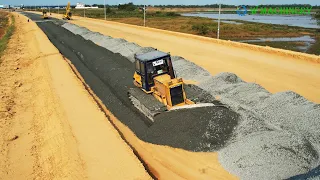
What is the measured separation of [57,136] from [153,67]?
15.8ft

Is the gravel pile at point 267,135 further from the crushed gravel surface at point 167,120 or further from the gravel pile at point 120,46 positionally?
the gravel pile at point 120,46

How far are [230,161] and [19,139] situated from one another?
27.4 feet

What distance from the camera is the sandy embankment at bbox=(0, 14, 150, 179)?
902 cm

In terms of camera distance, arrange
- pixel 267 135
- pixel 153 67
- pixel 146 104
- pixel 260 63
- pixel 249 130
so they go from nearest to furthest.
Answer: pixel 267 135, pixel 249 130, pixel 146 104, pixel 153 67, pixel 260 63

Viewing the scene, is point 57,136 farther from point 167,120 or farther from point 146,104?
point 167,120

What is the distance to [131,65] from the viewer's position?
2202 cm

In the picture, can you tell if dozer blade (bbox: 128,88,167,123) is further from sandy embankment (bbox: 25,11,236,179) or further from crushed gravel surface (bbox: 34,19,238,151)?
sandy embankment (bbox: 25,11,236,179)

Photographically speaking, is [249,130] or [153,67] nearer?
[249,130]

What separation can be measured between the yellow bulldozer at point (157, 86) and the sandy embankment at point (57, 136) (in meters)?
1.71

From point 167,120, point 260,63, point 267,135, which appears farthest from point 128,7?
point 267,135

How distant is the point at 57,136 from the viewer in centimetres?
1120

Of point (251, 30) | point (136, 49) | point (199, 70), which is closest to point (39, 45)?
point (136, 49)

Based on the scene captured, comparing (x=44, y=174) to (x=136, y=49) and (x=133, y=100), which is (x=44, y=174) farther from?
(x=136, y=49)

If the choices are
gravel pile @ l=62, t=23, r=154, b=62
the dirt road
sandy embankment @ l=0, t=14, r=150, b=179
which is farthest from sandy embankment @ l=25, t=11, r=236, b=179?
gravel pile @ l=62, t=23, r=154, b=62
